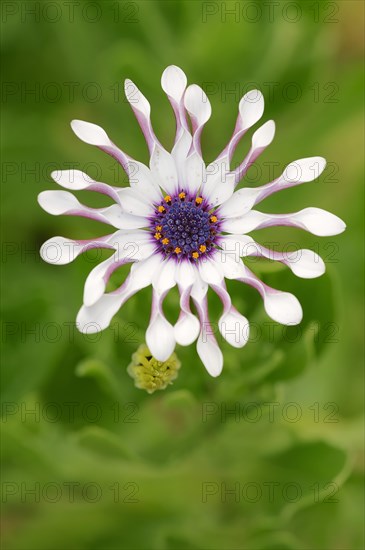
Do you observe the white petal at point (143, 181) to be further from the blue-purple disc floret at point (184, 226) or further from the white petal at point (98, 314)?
the white petal at point (98, 314)

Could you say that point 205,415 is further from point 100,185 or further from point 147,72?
point 147,72

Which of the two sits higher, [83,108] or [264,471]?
[83,108]

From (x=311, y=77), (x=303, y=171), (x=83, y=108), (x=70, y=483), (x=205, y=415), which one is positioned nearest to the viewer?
(x=303, y=171)

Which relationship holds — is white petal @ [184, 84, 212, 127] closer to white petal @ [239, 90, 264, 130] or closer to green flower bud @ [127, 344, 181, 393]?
white petal @ [239, 90, 264, 130]

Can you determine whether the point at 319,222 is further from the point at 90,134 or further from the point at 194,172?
the point at 90,134

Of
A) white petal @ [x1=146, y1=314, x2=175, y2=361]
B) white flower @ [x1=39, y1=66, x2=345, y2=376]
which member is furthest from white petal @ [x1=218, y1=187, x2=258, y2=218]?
white petal @ [x1=146, y1=314, x2=175, y2=361]

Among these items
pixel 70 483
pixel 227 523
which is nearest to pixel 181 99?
pixel 70 483

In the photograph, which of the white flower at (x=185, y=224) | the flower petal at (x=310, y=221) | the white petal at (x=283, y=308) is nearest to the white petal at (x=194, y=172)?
the white flower at (x=185, y=224)
